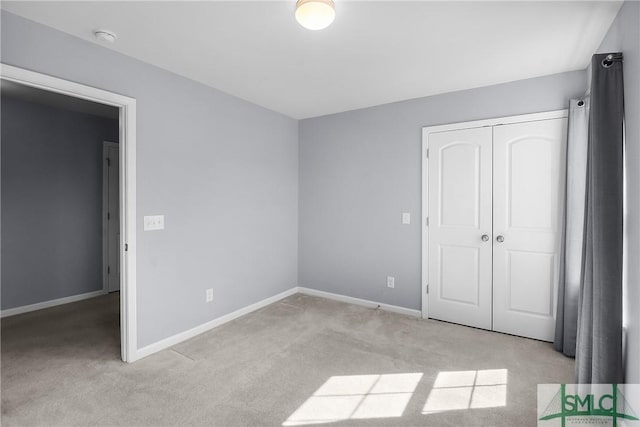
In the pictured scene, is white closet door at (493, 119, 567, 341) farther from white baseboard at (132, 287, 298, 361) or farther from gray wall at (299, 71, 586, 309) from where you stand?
white baseboard at (132, 287, 298, 361)

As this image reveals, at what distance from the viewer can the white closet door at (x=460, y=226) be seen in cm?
321

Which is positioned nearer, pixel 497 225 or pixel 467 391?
pixel 467 391

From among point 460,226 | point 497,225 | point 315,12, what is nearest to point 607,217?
point 497,225

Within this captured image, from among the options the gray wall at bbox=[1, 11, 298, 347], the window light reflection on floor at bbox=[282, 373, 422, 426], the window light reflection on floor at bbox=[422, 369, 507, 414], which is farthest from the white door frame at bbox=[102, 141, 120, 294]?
the window light reflection on floor at bbox=[422, 369, 507, 414]

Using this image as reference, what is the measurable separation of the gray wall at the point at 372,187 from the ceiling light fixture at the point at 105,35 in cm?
248

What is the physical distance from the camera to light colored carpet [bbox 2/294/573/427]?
1.96 m

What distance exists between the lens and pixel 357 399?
6.97 ft

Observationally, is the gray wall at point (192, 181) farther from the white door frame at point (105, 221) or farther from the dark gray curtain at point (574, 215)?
the dark gray curtain at point (574, 215)

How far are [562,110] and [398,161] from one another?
153 centimetres

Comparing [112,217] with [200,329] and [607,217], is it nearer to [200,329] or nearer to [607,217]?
[200,329]

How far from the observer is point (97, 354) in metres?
2.68

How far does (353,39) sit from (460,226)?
2.11 metres

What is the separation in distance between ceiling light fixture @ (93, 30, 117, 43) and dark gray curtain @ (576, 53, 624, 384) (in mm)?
3087

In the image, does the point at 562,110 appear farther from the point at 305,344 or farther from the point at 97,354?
the point at 97,354
